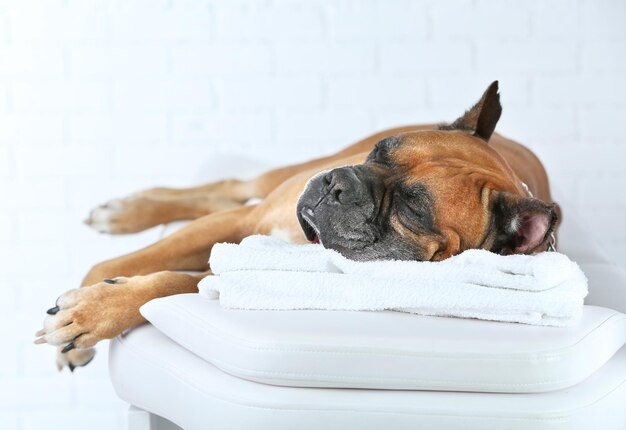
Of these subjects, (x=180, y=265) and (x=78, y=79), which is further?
(x=78, y=79)

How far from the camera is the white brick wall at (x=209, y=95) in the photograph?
4348mm

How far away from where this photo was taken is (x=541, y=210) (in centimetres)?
208

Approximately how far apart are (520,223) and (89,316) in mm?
1054

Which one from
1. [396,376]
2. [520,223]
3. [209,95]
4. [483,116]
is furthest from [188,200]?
[396,376]

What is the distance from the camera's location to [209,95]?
175 inches

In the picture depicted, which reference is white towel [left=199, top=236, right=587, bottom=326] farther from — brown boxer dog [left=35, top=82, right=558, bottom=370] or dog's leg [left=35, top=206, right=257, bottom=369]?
dog's leg [left=35, top=206, right=257, bottom=369]

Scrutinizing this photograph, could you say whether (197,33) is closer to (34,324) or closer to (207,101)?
(207,101)

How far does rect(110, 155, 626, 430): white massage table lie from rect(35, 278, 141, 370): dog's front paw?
0.37 metres

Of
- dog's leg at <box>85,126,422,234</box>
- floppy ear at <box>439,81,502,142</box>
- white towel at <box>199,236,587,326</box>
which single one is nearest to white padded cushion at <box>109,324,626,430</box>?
white towel at <box>199,236,587,326</box>

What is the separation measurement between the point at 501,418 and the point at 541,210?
1.65 feet

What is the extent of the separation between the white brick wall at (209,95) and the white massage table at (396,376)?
2557 millimetres

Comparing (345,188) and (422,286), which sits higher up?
(345,188)

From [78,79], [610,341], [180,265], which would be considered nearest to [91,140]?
[78,79]

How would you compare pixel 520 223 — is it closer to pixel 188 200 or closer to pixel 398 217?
pixel 398 217
